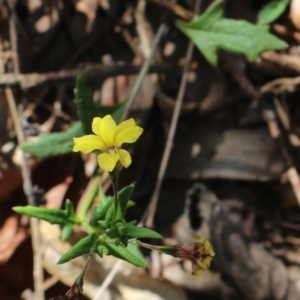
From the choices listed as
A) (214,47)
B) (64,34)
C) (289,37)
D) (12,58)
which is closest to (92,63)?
(64,34)

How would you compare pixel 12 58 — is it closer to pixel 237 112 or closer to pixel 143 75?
pixel 143 75

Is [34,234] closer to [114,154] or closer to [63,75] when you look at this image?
[63,75]

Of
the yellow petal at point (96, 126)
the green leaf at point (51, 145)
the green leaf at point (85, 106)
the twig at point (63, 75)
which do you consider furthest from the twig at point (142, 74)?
the yellow petal at point (96, 126)

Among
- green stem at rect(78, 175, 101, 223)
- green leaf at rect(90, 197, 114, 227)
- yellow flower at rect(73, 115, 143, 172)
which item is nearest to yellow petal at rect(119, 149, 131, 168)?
yellow flower at rect(73, 115, 143, 172)

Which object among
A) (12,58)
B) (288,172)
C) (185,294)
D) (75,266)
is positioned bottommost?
(185,294)

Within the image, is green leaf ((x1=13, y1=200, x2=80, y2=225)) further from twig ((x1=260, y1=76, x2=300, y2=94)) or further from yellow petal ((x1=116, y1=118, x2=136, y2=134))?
twig ((x1=260, y1=76, x2=300, y2=94))

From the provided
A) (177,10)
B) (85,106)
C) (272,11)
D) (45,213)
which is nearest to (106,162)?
(45,213)
